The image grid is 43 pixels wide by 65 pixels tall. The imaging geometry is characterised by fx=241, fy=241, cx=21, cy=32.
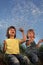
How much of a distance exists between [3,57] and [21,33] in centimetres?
32

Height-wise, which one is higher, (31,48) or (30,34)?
(30,34)

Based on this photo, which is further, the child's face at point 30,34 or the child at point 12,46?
the child's face at point 30,34

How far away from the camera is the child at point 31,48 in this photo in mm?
2549

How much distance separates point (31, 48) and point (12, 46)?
8.2 inches

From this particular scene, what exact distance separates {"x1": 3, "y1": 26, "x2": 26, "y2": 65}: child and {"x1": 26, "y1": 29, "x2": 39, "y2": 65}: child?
70 millimetres

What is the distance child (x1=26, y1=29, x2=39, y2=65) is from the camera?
2549mm

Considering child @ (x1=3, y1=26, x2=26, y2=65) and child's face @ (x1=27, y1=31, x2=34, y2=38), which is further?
child's face @ (x1=27, y1=31, x2=34, y2=38)

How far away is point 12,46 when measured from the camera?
101 inches

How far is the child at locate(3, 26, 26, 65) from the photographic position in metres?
2.51

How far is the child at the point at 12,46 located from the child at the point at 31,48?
0.07 m

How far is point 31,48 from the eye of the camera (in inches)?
103

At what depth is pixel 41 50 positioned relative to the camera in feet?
8.48

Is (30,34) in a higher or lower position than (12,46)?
higher

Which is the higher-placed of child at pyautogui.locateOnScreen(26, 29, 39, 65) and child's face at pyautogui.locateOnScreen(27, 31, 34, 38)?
child's face at pyautogui.locateOnScreen(27, 31, 34, 38)
